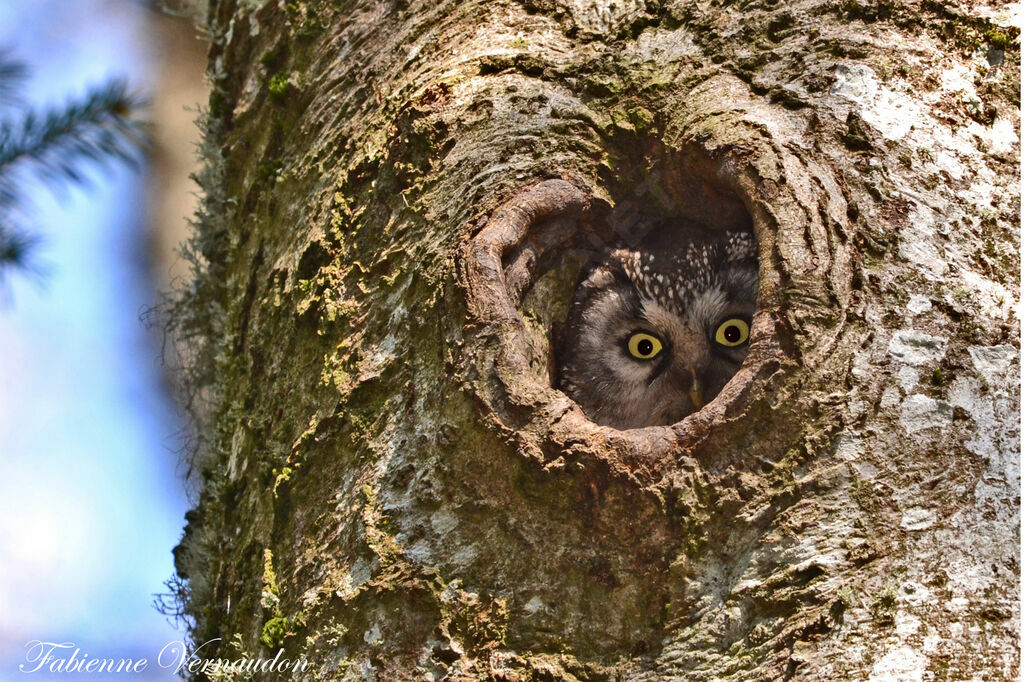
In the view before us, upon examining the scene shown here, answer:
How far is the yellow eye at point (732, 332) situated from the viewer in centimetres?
291

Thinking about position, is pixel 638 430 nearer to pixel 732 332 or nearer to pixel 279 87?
pixel 732 332

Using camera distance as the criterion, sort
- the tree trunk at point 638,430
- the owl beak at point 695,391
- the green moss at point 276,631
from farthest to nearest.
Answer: the owl beak at point 695,391 → the green moss at point 276,631 → the tree trunk at point 638,430

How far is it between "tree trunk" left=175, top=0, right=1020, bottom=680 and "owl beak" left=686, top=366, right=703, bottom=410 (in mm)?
739

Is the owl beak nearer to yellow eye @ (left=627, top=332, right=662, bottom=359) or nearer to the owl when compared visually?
the owl

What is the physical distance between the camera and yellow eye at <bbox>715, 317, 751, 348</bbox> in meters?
2.91

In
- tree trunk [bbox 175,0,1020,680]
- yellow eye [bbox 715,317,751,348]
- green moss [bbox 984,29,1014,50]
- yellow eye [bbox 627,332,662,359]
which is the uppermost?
green moss [bbox 984,29,1014,50]

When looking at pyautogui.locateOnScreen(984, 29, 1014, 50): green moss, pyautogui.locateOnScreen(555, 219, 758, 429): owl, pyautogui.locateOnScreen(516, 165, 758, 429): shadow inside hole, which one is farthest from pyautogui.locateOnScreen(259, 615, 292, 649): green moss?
pyautogui.locateOnScreen(984, 29, 1014, 50): green moss

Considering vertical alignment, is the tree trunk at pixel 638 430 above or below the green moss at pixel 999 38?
below

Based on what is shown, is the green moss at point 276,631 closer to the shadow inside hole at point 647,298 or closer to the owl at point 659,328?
the shadow inside hole at point 647,298

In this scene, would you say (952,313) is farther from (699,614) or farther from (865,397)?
(699,614)

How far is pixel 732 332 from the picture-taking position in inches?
115

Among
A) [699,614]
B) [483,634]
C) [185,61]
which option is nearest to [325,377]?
[483,634]

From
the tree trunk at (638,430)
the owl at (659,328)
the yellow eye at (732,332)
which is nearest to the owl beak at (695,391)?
the owl at (659,328)

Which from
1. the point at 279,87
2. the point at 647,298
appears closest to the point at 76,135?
the point at 279,87
